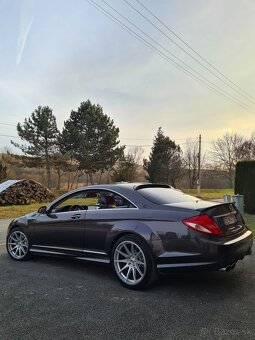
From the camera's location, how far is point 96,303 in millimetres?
4367

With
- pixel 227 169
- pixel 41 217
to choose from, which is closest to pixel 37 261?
pixel 41 217

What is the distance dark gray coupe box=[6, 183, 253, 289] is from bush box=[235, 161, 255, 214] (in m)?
10.8

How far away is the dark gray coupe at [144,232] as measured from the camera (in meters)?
4.59

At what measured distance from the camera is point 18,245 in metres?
6.72

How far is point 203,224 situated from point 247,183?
12333mm

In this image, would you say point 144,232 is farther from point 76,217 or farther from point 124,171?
point 124,171

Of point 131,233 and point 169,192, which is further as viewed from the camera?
point 169,192

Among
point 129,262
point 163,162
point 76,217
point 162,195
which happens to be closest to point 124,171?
point 163,162

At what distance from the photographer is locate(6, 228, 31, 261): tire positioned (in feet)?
21.6

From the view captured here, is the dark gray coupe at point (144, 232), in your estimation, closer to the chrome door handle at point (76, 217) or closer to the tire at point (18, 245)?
the chrome door handle at point (76, 217)

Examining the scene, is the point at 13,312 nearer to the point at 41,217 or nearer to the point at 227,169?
the point at 41,217

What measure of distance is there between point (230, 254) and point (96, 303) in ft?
5.85

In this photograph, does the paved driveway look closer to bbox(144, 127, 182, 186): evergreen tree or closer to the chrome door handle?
the chrome door handle

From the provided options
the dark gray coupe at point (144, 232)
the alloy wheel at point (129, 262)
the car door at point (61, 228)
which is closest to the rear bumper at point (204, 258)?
the dark gray coupe at point (144, 232)
